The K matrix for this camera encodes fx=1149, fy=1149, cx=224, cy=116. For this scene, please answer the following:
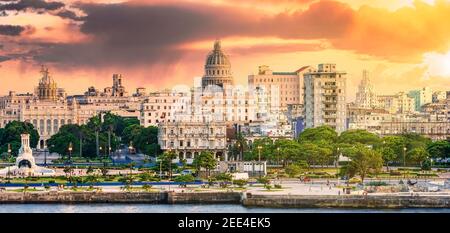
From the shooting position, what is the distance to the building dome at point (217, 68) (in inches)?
4749

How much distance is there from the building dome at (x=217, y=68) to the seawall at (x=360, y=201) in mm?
72554

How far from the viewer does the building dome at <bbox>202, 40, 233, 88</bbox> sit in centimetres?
12062

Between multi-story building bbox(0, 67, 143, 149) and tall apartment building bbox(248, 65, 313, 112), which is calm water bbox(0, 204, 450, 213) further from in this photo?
tall apartment building bbox(248, 65, 313, 112)

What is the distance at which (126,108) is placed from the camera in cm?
13638

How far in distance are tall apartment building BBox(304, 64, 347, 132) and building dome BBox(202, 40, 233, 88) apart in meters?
34.5

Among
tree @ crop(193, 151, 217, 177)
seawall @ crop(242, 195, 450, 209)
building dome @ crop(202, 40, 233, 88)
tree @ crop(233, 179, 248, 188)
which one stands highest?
building dome @ crop(202, 40, 233, 88)

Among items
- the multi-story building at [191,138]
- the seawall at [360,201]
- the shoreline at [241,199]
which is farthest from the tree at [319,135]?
the seawall at [360,201]

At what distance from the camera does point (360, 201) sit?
46.8 m

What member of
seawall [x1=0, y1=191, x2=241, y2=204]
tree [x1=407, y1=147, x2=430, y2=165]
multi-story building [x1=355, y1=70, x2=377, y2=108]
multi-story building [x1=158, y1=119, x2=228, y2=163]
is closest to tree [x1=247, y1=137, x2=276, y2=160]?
multi-story building [x1=158, y1=119, x2=228, y2=163]

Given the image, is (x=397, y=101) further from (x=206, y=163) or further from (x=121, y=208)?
(x=121, y=208)

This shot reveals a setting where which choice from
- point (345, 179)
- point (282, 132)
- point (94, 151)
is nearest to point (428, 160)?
point (345, 179)

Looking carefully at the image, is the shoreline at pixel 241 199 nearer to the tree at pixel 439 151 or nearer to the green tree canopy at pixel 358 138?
the tree at pixel 439 151

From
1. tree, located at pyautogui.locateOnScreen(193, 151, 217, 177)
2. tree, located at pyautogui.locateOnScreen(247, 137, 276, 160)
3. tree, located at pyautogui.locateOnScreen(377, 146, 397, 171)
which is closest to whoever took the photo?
tree, located at pyautogui.locateOnScreen(193, 151, 217, 177)
